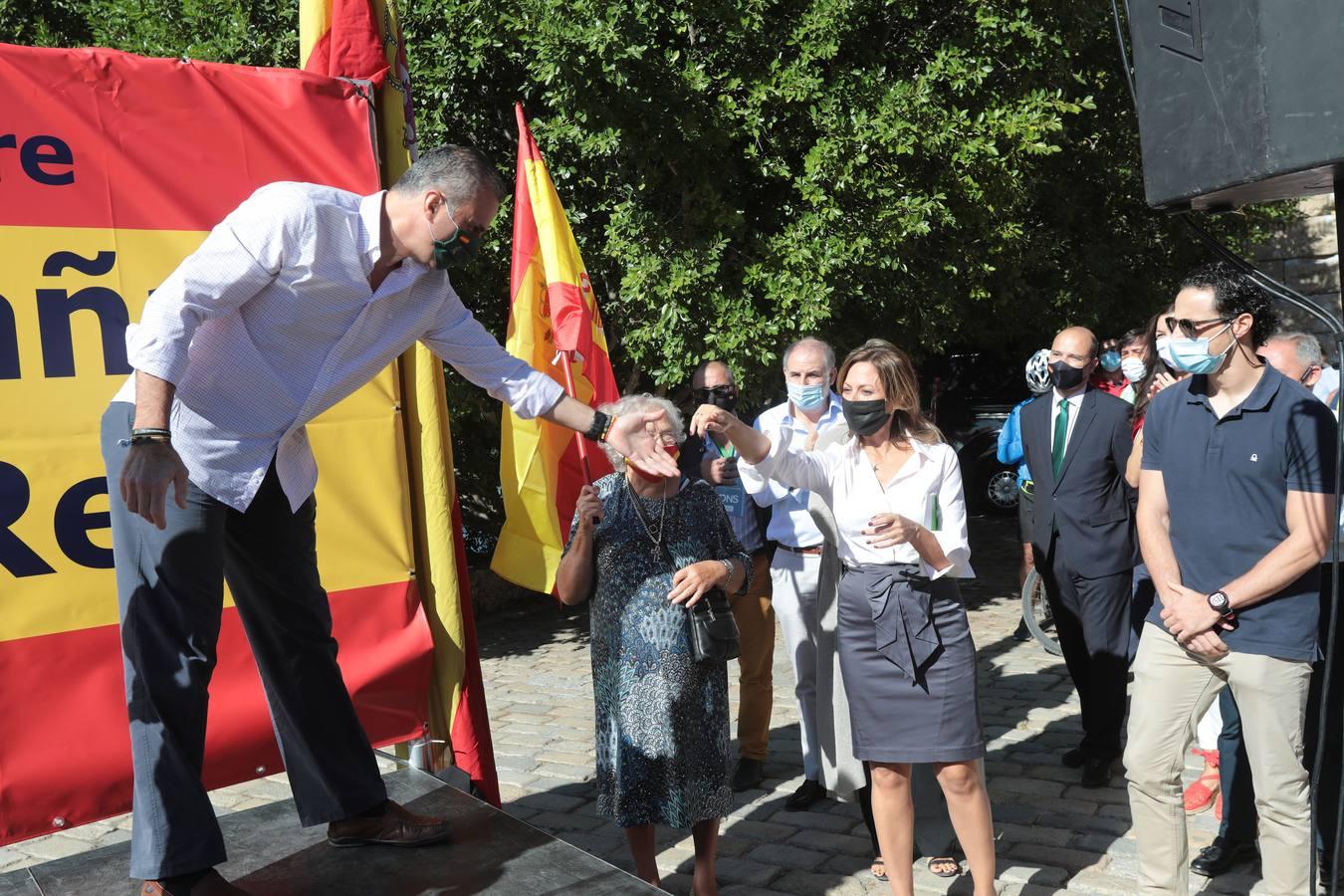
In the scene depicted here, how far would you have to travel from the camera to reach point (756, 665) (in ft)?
19.6

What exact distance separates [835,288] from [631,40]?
Result: 205 cm

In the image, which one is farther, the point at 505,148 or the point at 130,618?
the point at 505,148

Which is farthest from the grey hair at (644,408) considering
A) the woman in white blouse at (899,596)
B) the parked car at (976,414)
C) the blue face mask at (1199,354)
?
the parked car at (976,414)

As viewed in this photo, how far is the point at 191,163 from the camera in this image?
435cm

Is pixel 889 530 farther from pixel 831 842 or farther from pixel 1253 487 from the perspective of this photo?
pixel 831 842

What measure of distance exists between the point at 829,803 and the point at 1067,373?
243cm

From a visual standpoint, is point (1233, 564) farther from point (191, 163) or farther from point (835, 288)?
point (835, 288)

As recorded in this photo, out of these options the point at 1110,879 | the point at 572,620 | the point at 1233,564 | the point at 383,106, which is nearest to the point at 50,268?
the point at 383,106

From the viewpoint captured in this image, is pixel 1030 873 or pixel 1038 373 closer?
pixel 1030 873

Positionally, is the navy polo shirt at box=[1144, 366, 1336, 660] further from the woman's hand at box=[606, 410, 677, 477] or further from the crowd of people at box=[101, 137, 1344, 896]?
the woman's hand at box=[606, 410, 677, 477]

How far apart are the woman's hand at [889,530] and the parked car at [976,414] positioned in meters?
12.6

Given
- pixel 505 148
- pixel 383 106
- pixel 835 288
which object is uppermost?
pixel 505 148

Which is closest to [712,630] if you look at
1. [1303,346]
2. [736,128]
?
[1303,346]

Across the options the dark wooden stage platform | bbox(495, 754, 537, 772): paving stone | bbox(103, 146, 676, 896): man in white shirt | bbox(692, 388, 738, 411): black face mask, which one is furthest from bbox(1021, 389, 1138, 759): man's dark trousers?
the dark wooden stage platform
